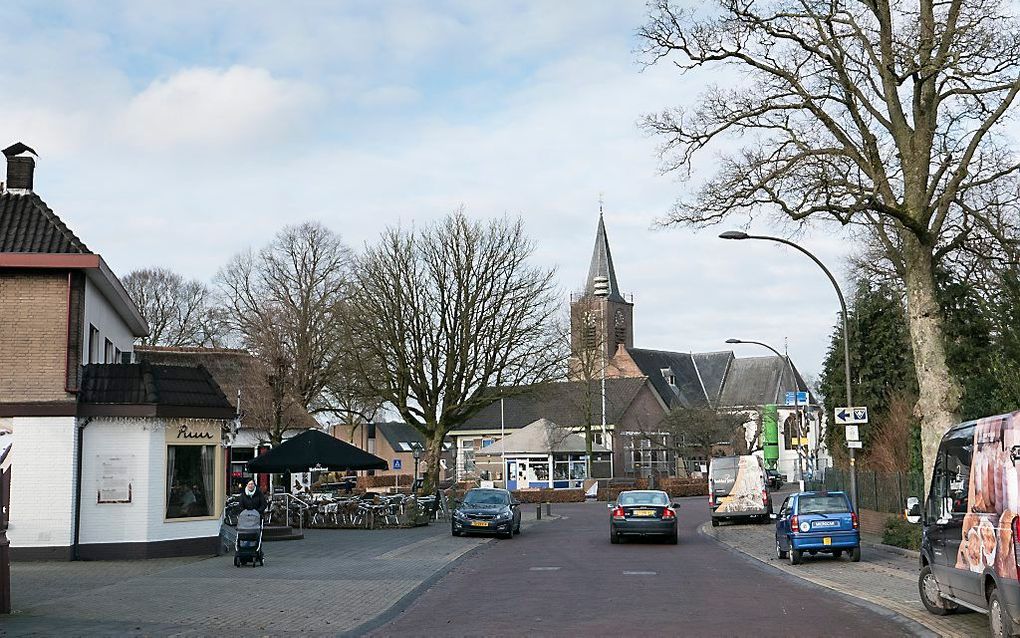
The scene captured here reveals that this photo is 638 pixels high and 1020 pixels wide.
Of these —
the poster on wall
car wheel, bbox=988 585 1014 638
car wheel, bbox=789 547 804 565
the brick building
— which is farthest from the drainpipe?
car wheel, bbox=988 585 1014 638

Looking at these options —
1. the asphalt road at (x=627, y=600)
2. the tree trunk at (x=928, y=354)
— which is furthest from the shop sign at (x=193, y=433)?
the tree trunk at (x=928, y=354)

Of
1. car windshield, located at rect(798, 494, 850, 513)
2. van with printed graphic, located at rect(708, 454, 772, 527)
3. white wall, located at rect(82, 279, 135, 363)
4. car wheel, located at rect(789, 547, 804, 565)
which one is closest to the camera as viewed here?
car wheel, located at rect(789, 547, 804, 565)

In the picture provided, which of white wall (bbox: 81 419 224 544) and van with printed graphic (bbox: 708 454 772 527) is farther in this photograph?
van with printed graphic (bbox: 708 454 772 527)

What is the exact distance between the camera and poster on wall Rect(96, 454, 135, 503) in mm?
22688

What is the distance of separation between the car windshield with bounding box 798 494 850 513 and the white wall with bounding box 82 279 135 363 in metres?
15.9

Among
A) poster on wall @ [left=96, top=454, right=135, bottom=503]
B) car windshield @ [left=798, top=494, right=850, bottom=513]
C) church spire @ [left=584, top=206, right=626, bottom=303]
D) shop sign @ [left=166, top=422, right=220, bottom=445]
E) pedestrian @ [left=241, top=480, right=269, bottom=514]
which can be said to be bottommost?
car windshield @ [left=798, top=494, right=850, bottom=513]

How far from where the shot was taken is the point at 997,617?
10.9 m

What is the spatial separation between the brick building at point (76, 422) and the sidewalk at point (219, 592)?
2.68 ft

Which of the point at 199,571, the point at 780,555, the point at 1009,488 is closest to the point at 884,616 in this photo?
the point at 1009,488

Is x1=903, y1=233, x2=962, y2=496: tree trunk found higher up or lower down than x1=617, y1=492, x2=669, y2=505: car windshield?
higher up

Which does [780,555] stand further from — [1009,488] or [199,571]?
[1009,488]

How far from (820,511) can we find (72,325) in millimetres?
16206

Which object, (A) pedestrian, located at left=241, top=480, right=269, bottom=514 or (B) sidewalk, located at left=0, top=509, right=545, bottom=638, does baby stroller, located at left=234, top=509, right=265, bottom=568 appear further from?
(B) sidewalk, located at left=0, top=509, right=545, bottom=638

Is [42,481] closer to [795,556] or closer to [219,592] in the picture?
[219,592]
